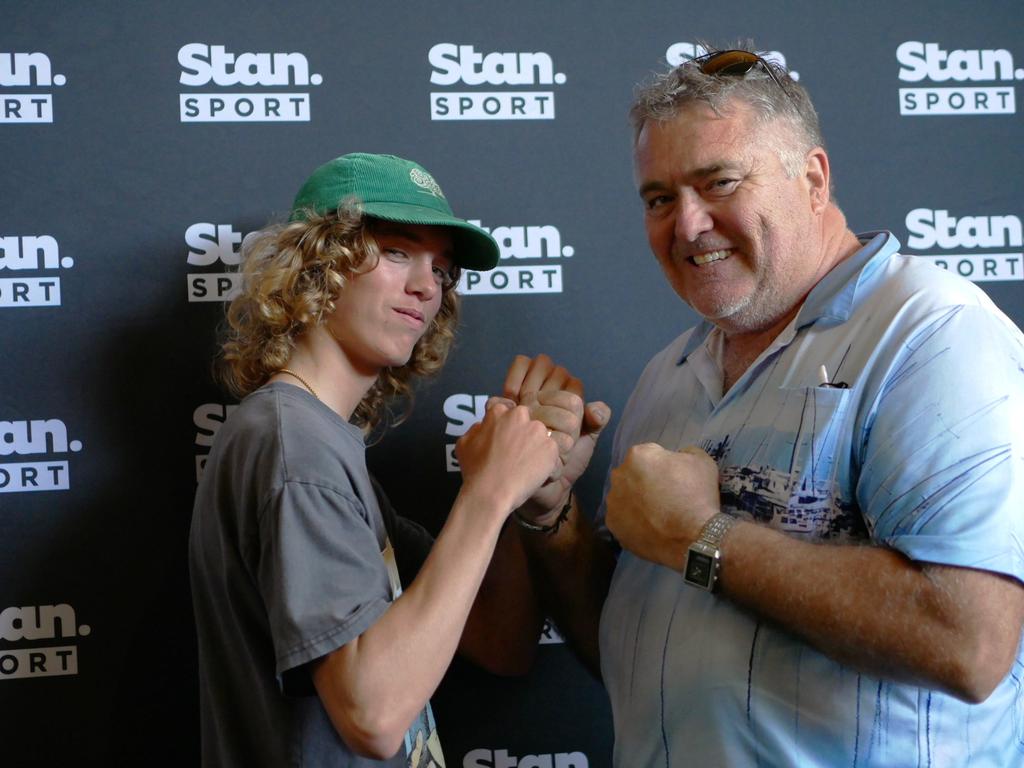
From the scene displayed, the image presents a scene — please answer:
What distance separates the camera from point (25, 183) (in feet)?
5.72

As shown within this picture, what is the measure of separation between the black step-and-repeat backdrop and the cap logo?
1.08ft

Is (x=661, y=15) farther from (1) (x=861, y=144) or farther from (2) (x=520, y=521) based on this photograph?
(2) (x=520, y=521)

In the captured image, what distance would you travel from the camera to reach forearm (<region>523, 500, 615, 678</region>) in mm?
1598

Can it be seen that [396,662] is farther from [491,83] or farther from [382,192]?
[491,83]

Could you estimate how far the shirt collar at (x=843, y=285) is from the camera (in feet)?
4.22

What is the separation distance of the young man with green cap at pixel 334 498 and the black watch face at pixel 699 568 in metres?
0.24

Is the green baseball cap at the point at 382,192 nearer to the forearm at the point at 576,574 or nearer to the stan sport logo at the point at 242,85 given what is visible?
the stan sport logo at the point at 242,85

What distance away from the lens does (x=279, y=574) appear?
1126 mm

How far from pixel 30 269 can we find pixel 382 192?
0.75 meters

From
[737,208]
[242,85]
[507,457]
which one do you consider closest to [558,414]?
[507,457]

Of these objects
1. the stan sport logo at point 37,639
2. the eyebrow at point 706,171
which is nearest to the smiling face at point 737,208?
the eyebrow at point 706,171

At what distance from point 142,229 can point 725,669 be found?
129 centimetres

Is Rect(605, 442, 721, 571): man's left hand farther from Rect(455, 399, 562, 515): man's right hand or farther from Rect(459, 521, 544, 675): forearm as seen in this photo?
Rect(459, 521, 544, 675): forearm

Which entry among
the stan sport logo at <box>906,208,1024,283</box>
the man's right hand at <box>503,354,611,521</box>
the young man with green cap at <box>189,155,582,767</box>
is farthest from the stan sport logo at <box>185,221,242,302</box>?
the stan sport logo at <box>906,208,1024,283</box>
